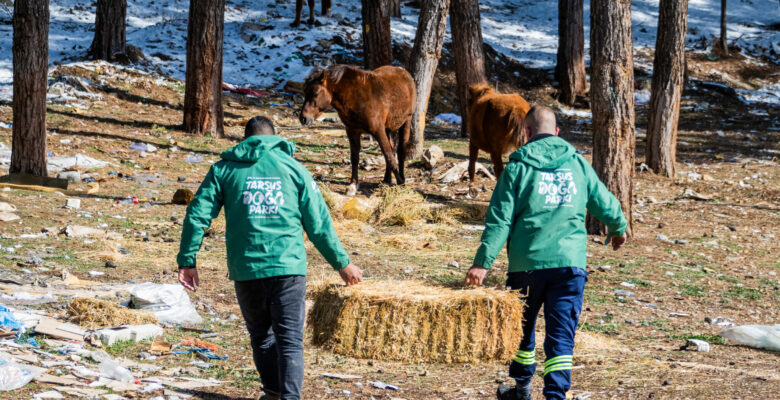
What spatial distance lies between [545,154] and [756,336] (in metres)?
2.89

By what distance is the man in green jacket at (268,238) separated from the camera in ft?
14.2

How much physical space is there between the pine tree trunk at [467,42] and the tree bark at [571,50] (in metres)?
5.98

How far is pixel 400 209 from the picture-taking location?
11078mm

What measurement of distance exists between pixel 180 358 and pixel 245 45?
62.3 ft

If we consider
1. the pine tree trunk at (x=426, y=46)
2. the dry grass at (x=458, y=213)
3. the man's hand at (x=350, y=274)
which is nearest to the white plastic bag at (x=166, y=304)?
the man's hand at (x=350, y=274)

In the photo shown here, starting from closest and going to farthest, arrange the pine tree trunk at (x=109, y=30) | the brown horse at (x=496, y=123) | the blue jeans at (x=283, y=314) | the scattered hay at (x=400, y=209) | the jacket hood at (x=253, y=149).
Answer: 1. the blue jeans at (x=283, y=314)
2. the jacket hood at (x=253, y=149)
3. the scattered hay at (x=400, y=209)
4. the brown horse at (x=496, y=123)
5. the pine tree trunk at (x=109, y=30)

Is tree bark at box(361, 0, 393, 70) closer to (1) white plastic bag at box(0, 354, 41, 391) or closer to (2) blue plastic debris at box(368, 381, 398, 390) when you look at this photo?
(2) blue plastic debris at box(368, 381, 398, 390)

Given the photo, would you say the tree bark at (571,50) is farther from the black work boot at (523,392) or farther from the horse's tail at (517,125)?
the black work boot at (523,392)

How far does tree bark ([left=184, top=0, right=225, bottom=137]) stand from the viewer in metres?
15.3

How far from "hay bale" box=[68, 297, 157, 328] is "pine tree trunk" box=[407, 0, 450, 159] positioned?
9.34 m

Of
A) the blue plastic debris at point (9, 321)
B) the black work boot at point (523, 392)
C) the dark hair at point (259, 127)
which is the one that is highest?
the dark hair at point (259, 127)

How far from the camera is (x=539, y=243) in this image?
4641 millimetres

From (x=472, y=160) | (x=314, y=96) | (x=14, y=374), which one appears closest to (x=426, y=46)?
(x=472, y=160)

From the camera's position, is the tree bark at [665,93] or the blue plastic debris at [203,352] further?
the tree bark at [665,93]
